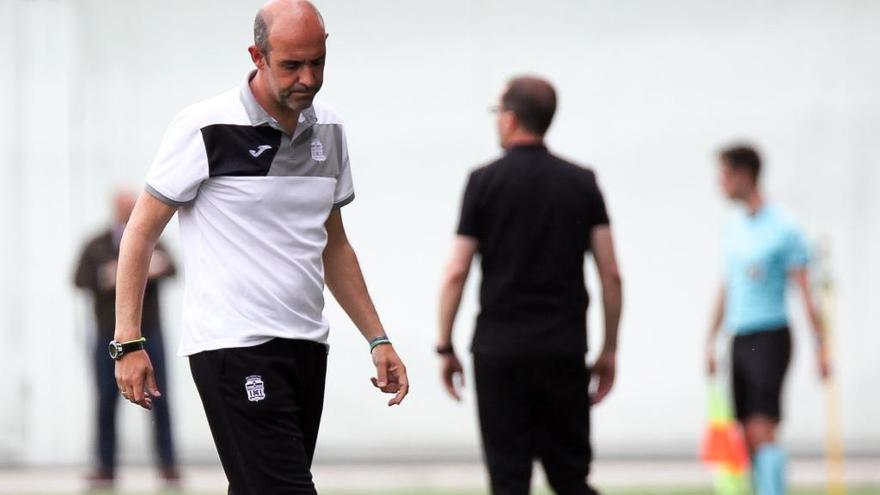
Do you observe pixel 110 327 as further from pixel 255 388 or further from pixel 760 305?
pixel 255 388

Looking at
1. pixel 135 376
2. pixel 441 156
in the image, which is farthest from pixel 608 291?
pixel 441 156

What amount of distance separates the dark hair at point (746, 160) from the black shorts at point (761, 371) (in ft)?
2.66

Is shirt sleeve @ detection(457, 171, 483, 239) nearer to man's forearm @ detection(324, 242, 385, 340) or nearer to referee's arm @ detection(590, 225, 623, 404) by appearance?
referee's arm @ detection(590, 225, 623, 404)

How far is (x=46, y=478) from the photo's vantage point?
14.3 metres

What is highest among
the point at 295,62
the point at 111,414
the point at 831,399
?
the point at 295,62

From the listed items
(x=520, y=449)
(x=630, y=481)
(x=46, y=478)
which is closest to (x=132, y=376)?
(x=520, y=449)

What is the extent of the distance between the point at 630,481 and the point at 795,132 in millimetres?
3500

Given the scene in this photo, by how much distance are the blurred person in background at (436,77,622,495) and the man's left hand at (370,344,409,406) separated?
1.64 meters

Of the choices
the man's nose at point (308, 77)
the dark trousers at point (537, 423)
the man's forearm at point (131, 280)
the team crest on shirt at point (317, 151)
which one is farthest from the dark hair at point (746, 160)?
the man's forearm at point (131, 280)

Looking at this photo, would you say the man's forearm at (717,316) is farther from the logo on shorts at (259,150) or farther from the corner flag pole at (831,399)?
the logo on shorts at (259,150)

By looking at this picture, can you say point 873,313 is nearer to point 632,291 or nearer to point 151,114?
point 632,291

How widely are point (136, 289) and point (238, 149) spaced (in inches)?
17.8

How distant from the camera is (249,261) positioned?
4.87m

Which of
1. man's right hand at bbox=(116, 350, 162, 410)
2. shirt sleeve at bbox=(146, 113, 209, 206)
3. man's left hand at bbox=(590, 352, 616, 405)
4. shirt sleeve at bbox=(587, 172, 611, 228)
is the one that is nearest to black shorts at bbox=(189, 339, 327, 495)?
man's right hand at bbox=(116, 350, 162, 410)
